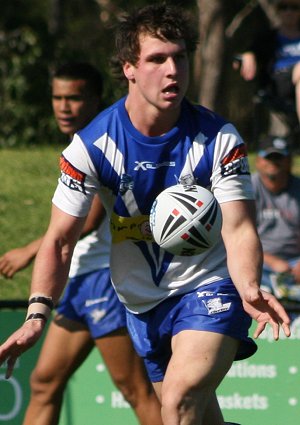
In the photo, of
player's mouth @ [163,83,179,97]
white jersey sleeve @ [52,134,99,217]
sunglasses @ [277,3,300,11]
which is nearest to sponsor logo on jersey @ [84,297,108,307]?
white jersey sleeve @ [52,134,99,217]

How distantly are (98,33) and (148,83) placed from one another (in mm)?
23721

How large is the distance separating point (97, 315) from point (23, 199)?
5.98 metres

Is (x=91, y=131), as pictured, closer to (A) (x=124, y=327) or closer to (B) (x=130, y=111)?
(B) (x=130, y=111)

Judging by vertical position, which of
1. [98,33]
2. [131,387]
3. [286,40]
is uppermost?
[286,40]

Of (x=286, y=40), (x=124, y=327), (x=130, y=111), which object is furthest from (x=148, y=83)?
(x=286, y=40)

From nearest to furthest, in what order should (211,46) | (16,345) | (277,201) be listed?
(16,345)
(277,201)
(211,46)

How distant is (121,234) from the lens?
18.9 feet

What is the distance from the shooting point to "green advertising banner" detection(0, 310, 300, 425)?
737 centimetres

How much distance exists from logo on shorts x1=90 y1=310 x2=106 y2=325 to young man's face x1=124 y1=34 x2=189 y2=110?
149cm

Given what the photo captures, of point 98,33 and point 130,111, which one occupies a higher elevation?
point 130,111

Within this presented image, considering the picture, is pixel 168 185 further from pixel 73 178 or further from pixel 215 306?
pixel 215 306

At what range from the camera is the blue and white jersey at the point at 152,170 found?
5.54 m

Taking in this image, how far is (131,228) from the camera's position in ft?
18.7

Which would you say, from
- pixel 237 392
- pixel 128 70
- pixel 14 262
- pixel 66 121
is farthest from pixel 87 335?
pixel 128 70
